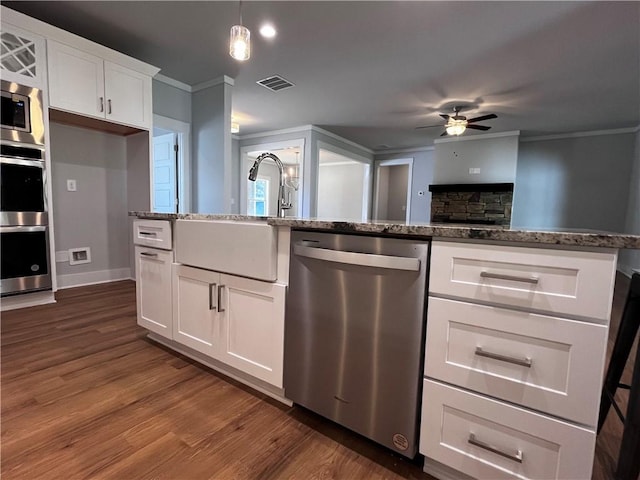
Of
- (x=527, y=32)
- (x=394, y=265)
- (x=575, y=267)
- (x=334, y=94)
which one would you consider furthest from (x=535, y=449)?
(x=334, y=94)

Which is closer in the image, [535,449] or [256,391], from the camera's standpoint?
[535,449]

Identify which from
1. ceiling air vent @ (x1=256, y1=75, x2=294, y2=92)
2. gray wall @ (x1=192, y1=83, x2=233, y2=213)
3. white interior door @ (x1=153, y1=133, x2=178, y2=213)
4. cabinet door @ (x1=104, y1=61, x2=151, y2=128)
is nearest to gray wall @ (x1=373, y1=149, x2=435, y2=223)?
ceiling air vent @ (x1=256, y1=75, x2=294, y2=92)

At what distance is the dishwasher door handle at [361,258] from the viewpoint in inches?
39.2

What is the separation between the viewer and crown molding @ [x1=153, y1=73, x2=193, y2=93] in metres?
3.55

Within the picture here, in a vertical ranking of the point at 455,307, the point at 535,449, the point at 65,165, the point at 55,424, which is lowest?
the point at 55,424

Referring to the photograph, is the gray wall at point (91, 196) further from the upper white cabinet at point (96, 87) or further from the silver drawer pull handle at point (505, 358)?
the silver drawer pull handle at point (505, 358)

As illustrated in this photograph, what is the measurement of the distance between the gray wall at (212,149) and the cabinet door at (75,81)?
1155mm

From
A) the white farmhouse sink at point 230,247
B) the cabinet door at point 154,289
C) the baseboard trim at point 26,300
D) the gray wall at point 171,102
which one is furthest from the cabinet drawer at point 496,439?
the gray wall at point 171,102

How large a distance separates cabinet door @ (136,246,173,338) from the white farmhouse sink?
0.19 metres

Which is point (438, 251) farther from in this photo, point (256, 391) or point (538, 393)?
point (256, 391)

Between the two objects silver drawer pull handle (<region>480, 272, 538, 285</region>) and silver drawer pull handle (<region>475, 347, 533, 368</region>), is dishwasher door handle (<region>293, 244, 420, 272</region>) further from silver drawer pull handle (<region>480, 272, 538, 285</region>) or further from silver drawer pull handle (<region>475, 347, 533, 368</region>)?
silver drawer pull handle (<region>475, 347, 533, 368</region>)

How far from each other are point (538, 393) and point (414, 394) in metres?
0.35

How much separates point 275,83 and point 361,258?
3462mm

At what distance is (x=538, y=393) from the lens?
0.85 meters
